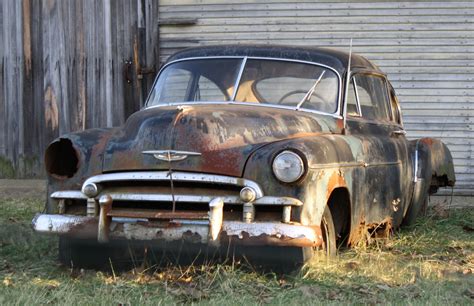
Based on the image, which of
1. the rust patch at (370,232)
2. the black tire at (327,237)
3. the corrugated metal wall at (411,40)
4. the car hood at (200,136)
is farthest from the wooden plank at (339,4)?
the black tire at (327,237)

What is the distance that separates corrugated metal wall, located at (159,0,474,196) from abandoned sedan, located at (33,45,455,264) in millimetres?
4347

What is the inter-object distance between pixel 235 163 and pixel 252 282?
748 millimetres

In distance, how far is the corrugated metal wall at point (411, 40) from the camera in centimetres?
1034

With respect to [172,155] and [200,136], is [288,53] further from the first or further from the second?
[172,155]

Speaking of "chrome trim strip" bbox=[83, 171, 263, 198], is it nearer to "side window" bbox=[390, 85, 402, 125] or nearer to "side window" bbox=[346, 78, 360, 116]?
"side window" bbox=[346, 78, 360, 116]

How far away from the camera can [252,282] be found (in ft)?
15.1

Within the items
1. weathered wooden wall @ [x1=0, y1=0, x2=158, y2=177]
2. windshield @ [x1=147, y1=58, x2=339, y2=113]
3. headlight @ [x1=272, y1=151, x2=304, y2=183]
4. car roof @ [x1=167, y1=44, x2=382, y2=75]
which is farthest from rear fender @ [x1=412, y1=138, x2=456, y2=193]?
weathered wooden wall @ [x1=0, y1=0, x2=158, y2=177]

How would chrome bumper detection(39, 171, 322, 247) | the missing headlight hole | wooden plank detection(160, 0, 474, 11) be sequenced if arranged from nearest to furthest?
chrome bumper detection(39, 171, 322, 247)
the missing headlight hole
wooden plank detection(160, 0, 474, 11)

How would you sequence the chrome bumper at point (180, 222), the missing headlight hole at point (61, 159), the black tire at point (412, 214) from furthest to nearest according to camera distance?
1. the black tire at point (412, 214)
2. the missing headlight hole at point (61, 159)
3. the chrome bumper at point (180, 222)

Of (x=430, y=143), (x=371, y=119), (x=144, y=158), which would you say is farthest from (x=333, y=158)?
(x=430, y=143)

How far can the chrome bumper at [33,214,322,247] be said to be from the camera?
436cm

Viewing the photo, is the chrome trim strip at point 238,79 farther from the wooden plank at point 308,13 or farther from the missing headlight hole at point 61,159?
the wooden plank at point 308,13

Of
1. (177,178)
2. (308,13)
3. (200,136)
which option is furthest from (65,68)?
(177,178)

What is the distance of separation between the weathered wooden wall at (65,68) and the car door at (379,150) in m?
4.85
